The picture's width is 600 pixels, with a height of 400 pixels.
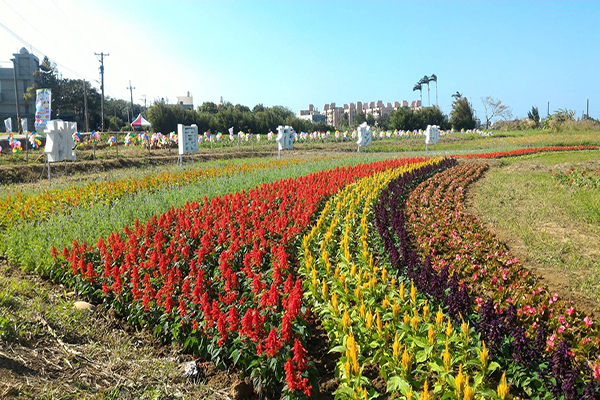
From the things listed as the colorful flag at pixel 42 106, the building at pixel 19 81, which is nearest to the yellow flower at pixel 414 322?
the colorful flag at pixel 42 106

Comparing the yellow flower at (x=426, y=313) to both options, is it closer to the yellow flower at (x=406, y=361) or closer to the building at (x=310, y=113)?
the yellow flower at (x=406, y=361)

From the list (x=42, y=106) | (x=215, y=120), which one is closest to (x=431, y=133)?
(x=42, y=106)

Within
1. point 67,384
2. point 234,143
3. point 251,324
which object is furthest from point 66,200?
point 234,143

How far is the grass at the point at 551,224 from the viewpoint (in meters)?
4.65

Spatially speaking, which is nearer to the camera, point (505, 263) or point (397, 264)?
point (397, 264)

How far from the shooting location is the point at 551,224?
264 inches

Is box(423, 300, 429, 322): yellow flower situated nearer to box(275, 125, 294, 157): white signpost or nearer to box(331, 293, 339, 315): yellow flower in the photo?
box(331, 293, 339, 315): yellow flower

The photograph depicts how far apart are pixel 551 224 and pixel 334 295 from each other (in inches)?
198

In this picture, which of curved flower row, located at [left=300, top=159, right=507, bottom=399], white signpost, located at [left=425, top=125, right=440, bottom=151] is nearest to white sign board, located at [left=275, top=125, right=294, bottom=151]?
white signpost, located at [left=425, top=125, right=440, bottom=151]

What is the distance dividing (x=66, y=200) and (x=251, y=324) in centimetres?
683

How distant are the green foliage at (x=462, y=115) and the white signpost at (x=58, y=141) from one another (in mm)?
53239

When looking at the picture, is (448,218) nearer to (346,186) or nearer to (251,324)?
(346,186)

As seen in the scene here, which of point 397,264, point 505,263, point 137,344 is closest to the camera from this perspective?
point 137,344

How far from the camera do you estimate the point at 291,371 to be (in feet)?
8.59
